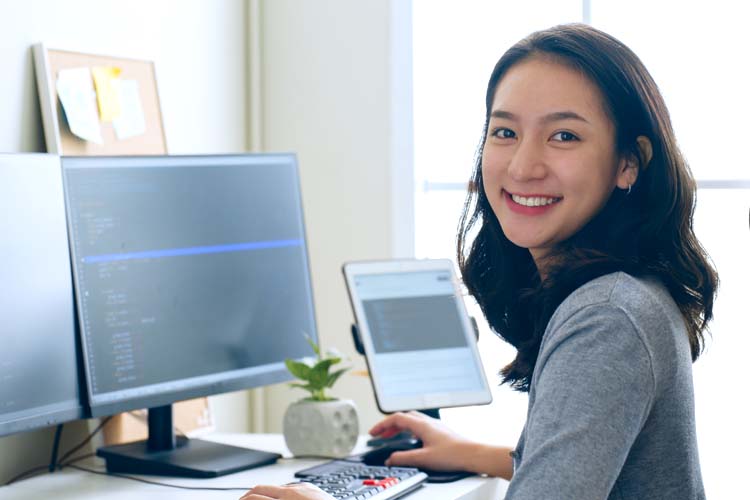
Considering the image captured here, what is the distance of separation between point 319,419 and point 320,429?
2cm

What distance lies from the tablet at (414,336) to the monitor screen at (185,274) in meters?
0.14

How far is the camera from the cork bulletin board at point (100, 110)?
72.4 inches

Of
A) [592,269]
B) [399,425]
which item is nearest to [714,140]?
[399,425]

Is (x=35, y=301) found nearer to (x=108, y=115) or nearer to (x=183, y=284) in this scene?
(x=183, y=284)

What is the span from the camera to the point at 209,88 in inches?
95.9

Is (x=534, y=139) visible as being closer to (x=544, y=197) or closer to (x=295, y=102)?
(x=544, y=197)

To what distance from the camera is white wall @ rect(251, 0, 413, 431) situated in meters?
2.53

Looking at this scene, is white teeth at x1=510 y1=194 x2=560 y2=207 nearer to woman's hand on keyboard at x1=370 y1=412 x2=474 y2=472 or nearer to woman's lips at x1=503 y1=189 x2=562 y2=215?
woman's lips at x1=503 y1=189 x2=562 y2=215

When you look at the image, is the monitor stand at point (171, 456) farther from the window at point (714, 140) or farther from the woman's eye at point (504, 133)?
the window at point (714, 140)

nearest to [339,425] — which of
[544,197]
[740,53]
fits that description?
[544,197]

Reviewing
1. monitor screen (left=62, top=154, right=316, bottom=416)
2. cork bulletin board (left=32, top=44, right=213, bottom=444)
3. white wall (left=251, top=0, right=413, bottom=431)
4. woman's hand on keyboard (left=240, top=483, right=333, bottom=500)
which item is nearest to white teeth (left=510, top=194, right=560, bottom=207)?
woman's hand on keyboard (left=240, top=483, right=333, bottom=500)

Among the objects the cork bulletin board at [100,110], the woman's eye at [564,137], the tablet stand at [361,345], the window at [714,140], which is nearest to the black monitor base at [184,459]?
the tablet stand at [361,345]

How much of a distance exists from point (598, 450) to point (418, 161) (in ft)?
5.33

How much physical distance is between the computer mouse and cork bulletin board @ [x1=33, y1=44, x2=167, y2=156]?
78 centimetres
